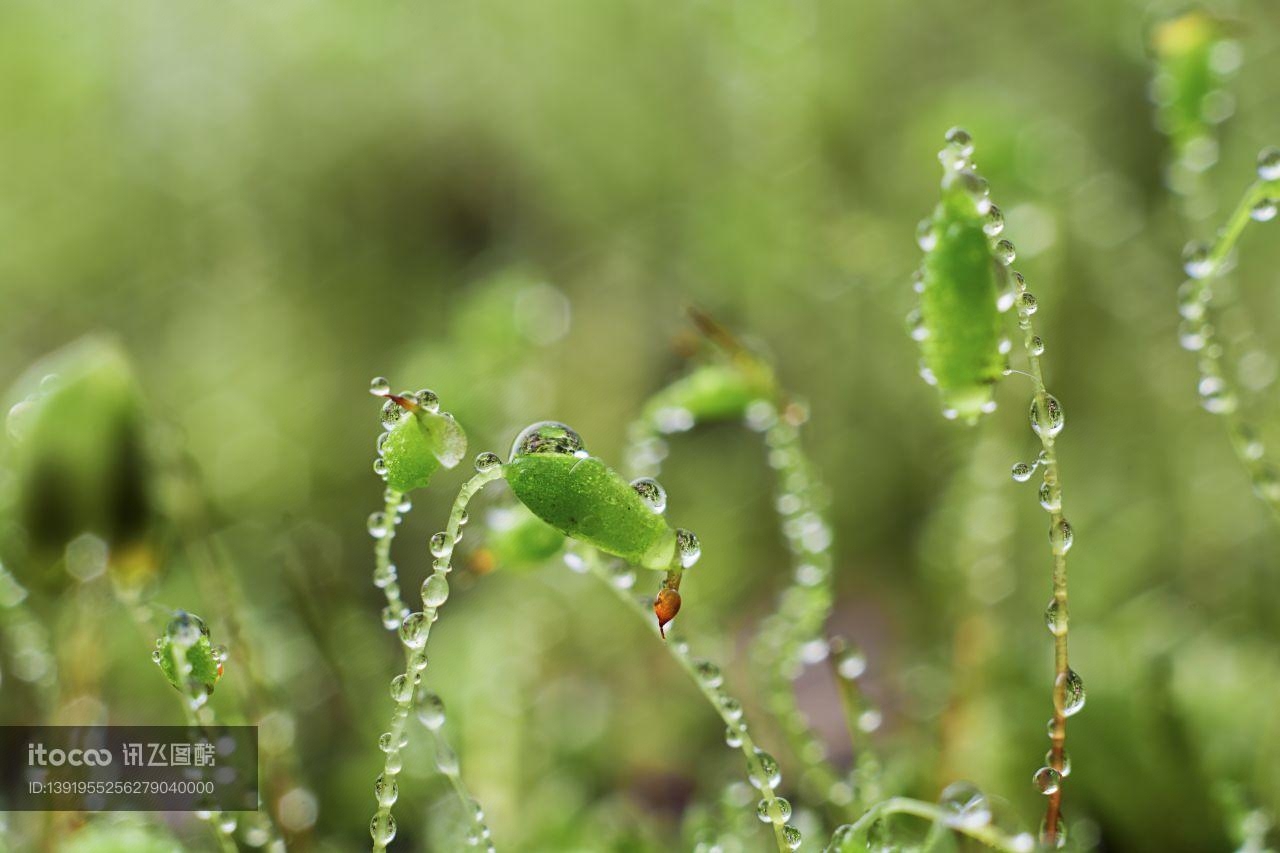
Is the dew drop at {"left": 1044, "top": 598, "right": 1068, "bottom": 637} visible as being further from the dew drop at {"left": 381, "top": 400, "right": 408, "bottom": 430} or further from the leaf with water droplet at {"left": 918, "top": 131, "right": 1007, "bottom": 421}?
the dew drop at {"left": 381, "top": 400, "right": 408, "bottom": 430}

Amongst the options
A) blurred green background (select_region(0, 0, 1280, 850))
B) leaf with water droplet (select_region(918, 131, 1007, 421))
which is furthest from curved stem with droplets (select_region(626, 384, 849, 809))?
leaf with water droplet (select_region(918, 131, 1007, 421))

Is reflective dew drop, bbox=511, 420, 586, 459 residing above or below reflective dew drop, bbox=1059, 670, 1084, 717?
above

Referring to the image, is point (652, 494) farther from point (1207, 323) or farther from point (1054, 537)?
point (1207, 323)

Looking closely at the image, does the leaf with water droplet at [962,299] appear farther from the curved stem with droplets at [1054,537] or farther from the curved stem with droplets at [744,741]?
the curved stem with droplets at [744,741]

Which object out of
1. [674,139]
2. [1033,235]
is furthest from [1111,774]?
[674,139]

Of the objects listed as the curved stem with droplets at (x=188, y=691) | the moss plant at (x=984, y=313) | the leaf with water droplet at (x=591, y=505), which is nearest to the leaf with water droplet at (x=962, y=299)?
the moss plant at (x=984, y=313)

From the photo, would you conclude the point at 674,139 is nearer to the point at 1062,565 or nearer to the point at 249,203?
the point at 249,203

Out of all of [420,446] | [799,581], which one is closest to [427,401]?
[420,446]

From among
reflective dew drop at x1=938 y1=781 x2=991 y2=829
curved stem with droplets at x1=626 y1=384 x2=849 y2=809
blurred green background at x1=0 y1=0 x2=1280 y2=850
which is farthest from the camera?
blurred green background at x1=0 y1=0 x2=1280 y2=850
